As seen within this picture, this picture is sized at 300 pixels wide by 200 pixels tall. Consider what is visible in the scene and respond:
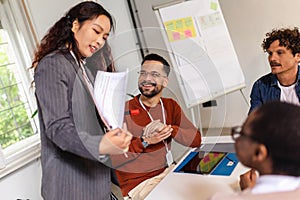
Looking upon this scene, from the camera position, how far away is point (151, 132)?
1.42 metres

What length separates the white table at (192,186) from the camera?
1.20 m

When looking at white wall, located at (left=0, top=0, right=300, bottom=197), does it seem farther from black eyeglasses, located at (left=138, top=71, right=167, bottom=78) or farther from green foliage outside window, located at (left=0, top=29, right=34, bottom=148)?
black eyeglasses, located at (left=138, top=71, right=167, bottom=78)

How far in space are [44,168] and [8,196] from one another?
754 millimetres

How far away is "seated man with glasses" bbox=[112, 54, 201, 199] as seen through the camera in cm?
139

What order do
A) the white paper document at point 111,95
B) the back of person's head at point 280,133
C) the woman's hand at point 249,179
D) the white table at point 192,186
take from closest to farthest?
the back of person's head at point 280,133 → the woman's hand at point 249,179 → the white paper document at point 111,95 → the white table at point 192,186

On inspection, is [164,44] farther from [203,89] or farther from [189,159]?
[189,159]

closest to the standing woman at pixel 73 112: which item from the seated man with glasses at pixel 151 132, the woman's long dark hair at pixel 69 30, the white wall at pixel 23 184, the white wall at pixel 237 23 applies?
the woman's long dark hair at pixel 69 30

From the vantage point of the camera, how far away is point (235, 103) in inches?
130

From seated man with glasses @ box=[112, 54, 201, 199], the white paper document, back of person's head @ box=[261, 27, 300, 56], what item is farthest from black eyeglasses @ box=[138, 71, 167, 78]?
back of person's head @ box=[261, 27, 300, 56]

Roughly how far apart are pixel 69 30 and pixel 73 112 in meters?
0.31

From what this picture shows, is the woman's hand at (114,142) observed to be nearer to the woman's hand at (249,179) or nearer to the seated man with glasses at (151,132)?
the woman's hand at (249,179)

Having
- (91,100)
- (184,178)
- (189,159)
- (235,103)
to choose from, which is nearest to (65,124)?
(91,100)

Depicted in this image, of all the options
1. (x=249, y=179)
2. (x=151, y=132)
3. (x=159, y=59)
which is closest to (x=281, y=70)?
(x=159, y=59)

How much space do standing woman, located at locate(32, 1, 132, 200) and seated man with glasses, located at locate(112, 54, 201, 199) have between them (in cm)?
19
